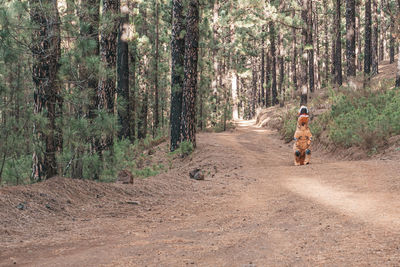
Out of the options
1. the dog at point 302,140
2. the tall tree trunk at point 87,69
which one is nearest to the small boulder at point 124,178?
the tall tree trunk at point 87,69

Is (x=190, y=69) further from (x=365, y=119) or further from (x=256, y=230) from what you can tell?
(x=256, y=230)

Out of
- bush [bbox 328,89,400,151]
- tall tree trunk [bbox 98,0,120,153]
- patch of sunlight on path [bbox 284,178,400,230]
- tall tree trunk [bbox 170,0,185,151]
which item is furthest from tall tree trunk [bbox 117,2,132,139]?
patch of sunlight on path [bbox 284,178,400,230]

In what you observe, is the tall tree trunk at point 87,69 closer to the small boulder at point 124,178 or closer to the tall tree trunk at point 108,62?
the small boulder at point 124,178

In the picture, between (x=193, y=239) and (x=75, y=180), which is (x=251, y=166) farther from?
(x=193, y=239)

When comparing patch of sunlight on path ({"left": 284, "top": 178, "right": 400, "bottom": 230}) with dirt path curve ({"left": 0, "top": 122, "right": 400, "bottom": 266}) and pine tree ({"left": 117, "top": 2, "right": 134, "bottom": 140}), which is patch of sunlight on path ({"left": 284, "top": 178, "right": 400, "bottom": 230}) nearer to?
dirt path curve ({"left": 0, "top": 122, "right": 400, "bottom": 266})

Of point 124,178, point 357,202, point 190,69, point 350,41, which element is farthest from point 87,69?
point 350,41

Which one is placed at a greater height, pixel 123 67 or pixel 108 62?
pixel 123 67

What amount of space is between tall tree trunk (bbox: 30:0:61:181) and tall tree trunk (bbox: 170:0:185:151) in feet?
26.0

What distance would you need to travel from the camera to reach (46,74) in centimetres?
612

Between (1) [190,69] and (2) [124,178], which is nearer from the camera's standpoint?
(2) [124,178]

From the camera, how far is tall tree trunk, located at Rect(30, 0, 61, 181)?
5.98m

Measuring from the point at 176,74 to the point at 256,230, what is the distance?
10.5 m

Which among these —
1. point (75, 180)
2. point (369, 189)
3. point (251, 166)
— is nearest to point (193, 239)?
point (75, 180)

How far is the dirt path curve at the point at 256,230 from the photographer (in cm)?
341
